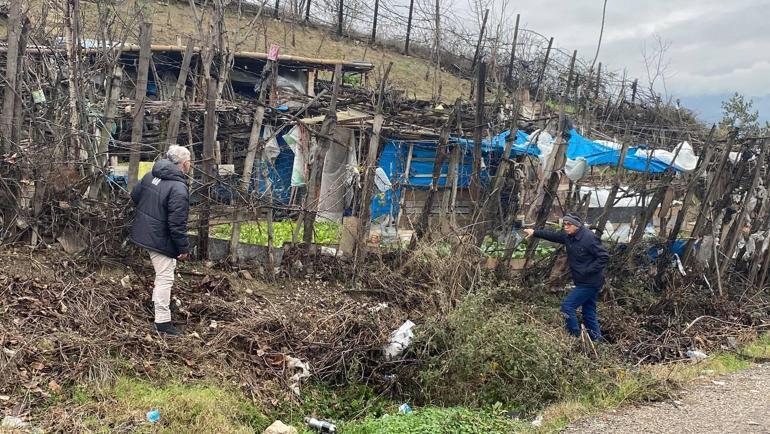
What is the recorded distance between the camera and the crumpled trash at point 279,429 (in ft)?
14.6

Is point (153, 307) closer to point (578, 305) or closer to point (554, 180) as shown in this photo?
point (578, 305)

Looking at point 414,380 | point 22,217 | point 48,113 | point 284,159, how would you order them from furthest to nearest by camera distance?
point 284,159
point 48,113
point 22,217
point 414,380

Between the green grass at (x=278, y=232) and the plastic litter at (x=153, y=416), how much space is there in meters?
3.10

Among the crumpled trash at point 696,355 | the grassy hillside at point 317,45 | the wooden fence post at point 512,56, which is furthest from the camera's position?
the wooden fence post at point 512,56

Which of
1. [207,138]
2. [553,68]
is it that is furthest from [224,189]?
[553,68]

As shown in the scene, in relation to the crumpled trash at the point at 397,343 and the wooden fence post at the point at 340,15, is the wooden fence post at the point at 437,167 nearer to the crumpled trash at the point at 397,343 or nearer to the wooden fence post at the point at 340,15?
the crumpled trash at the point at 397,343

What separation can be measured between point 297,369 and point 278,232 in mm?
2930

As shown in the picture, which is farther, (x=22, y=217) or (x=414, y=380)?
(x=22, y=217)

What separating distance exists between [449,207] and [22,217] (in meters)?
5.21

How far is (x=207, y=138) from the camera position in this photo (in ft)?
22.4

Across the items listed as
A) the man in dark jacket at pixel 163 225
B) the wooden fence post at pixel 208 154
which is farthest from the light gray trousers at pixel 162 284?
the wooden fence post at pixel 208 154

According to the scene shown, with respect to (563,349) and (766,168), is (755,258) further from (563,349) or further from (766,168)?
(563,349)

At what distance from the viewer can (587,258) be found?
698cm

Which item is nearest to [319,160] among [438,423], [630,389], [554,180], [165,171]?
[165,171]
